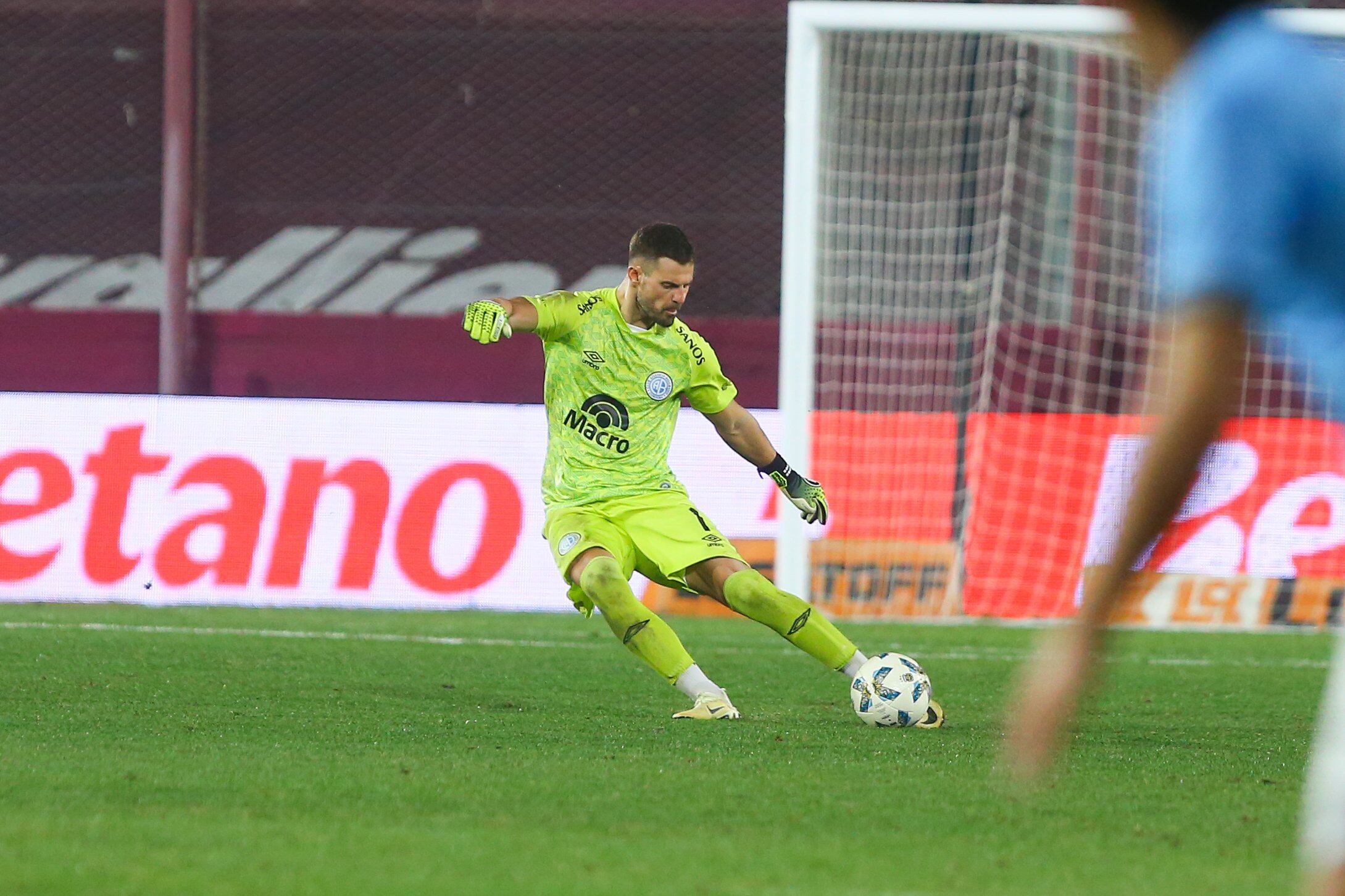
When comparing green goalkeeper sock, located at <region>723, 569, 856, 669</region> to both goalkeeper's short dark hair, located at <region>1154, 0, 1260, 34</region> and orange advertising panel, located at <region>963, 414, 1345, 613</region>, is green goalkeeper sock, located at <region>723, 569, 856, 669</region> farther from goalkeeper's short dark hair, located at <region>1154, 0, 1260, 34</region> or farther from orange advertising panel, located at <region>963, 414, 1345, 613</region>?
orange advertising panel, located at <region>963, 414, 1345, 613</region>

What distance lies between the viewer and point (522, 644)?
1005 cm

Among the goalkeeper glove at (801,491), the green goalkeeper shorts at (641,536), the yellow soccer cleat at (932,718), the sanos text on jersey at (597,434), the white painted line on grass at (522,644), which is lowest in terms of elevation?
the white painted line on grass at (522,644)

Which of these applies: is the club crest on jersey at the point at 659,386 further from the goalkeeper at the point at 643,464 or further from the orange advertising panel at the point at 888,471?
the orange advertising panel at the point at 888,471

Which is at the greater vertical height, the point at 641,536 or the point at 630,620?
the point at 641,536

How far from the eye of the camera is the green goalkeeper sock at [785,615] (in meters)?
6.93

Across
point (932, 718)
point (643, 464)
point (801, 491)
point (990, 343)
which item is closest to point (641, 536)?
point (643, 464)

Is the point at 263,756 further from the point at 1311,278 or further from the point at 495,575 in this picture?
the point at 495,575

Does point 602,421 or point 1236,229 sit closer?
point 1236,229

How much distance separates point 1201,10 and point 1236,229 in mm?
232

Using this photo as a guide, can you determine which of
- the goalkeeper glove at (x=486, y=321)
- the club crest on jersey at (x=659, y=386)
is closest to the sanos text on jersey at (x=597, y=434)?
the club crest on jersey at (x=659, y=386)

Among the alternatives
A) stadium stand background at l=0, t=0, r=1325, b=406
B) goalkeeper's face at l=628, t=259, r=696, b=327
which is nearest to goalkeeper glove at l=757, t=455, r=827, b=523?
goalkeeper's face at l=628, t=259, r=696, b=327

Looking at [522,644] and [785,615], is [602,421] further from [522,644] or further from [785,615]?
[522,644]

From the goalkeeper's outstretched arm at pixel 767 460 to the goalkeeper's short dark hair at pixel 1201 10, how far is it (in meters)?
5.36

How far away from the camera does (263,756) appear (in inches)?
217
